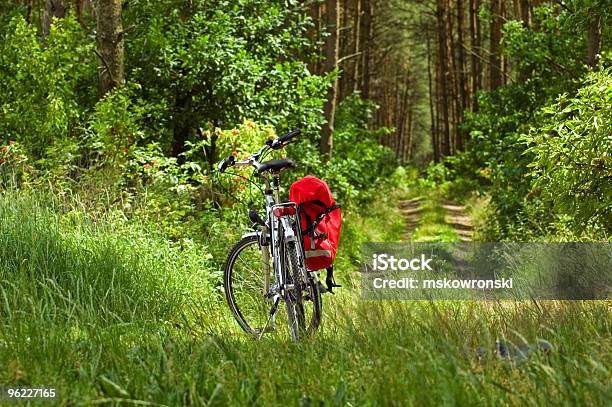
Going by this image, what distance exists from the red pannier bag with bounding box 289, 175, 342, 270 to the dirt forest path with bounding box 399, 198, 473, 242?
34.3 feet

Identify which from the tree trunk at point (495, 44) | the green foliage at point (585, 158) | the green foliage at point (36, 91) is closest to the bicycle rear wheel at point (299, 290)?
the green foliage at point (585, 158)

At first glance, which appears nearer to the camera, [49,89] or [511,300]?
[511,300]

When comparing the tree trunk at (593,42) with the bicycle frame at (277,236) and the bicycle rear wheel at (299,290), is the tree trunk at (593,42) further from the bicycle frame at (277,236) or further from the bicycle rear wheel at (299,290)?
the bicycle rear wheel at (299,290)

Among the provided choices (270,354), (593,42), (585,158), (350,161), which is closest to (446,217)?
(350,161)

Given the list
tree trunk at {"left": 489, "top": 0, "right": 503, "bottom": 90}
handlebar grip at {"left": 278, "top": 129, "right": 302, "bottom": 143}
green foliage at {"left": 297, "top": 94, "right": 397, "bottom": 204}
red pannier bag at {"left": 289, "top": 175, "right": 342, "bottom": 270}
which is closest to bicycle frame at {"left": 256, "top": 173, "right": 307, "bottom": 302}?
red pannier bag at {"left": 289, "top": 175, "right": 342, "bottom": 270}

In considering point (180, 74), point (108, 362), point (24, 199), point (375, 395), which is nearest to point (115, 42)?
point (180, 74)

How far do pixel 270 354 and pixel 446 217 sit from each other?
53.1 feet

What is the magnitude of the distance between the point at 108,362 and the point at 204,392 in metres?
0.71

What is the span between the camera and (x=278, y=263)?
19.3 ft

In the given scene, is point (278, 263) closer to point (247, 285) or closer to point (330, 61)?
point (247, 285)

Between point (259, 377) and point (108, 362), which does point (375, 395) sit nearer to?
point (259, 377)

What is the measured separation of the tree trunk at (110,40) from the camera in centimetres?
1086

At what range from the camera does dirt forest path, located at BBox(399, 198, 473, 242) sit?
17.7 metres

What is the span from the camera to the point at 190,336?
17.5ft
